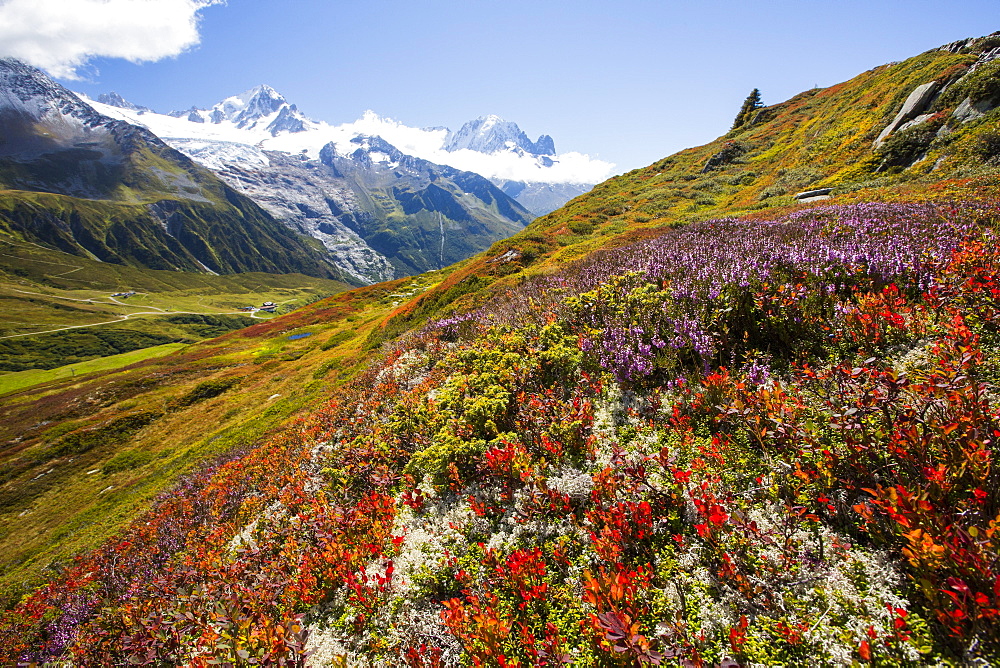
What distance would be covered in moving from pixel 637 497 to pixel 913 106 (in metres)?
37.6

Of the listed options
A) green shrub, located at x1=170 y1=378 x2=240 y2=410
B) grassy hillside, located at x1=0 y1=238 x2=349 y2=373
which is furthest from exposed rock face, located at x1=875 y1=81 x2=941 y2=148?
grassy hillside, located at x1=0 y1=238 x2=349 y2=373

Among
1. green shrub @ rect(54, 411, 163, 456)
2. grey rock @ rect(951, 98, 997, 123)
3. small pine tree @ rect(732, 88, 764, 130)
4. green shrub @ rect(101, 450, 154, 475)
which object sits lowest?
green shrub @ rect(101, 450, 154, 475)

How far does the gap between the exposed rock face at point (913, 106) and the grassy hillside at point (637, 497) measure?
1981cm

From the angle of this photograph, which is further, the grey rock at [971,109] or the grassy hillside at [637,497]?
the grey rock at [971,109]

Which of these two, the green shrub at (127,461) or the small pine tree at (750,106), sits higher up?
the small pine tree at (750,106)

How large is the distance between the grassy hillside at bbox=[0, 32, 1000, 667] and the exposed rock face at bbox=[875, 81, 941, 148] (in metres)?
19.8

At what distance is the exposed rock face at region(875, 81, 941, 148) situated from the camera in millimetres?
24734

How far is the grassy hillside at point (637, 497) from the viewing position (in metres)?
3.02

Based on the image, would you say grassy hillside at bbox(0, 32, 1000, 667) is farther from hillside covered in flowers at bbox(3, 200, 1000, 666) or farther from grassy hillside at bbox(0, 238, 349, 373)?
grassy hillside at bbox(0, 238, 349, 373)

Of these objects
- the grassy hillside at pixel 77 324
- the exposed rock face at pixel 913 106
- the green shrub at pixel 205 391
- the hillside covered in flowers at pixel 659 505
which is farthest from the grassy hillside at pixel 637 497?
the grassy hillside at pixel 77 324

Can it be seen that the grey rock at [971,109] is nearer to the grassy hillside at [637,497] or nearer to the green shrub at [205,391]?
the grassy hillside at [637,497]

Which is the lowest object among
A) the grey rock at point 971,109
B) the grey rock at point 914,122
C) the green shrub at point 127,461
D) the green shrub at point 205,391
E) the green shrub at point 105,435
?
the green shrub at point 127,461

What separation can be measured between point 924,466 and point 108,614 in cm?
1127

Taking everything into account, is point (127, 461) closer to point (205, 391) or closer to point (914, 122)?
point (205, 391)
